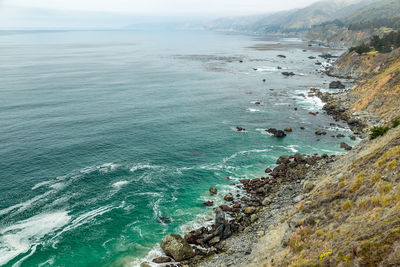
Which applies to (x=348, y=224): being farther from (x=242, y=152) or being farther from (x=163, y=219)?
(x=242, y=152)

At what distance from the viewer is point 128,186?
2510 inches

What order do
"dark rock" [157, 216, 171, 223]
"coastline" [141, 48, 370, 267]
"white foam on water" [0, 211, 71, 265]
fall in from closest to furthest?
"coastline" [141, 48, 370, 267] → "white foam on water" [0, 211, 71, 265] → "dark rock" [157, 216, 171, 223]

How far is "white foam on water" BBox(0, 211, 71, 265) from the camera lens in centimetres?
4558

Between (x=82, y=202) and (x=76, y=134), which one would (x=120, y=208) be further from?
(x=76, y=134)

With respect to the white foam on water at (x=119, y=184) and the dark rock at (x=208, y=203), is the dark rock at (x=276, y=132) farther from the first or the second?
the white foam on water at (x=119, y=184)

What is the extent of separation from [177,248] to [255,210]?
60.1 feet

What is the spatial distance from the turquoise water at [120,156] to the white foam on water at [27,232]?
18 centimetres

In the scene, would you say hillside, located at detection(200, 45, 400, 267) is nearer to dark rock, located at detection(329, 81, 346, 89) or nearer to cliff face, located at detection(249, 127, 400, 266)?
cliff face, located at detection(249, 127, 400, 266)

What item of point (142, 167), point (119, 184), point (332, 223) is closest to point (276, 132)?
point (142, 167)

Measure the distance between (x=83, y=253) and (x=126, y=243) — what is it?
279 inches

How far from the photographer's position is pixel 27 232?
4925 centimetres

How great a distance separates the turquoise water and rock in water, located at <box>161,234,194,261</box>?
2.60 meters

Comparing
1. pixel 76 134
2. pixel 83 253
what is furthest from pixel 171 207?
pixel 76 134

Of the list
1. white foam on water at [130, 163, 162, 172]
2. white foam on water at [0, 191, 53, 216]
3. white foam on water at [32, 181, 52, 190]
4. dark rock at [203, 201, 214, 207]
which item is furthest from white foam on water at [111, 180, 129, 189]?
dark rock at [203, 201, 214, 207]
